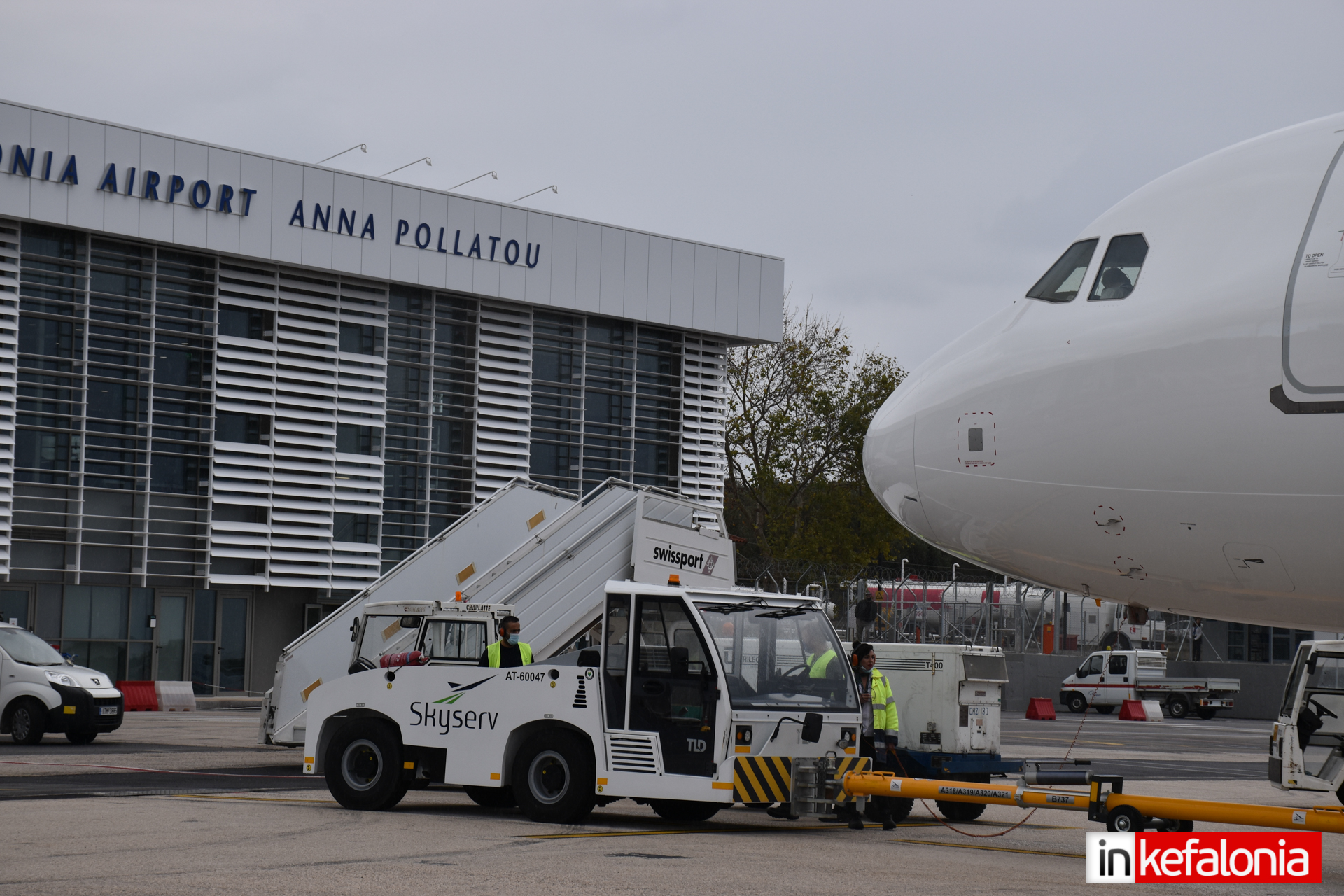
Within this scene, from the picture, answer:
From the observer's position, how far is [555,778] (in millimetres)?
12172

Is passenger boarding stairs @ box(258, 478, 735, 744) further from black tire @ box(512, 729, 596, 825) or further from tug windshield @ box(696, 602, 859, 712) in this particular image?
tug windshield @ box(696, 602, 859, 712)

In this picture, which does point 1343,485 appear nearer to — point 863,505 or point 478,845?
point 478,845

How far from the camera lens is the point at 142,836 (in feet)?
34.8

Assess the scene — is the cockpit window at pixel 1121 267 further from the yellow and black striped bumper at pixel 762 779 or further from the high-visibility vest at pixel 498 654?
the high-visibility vest at pixel 498 654

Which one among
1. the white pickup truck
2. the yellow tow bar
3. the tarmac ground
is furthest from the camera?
the white pickup truck

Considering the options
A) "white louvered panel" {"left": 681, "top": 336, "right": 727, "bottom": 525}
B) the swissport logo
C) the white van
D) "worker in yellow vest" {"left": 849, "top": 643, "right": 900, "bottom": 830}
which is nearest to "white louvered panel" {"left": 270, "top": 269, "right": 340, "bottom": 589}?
"white louvered panel" {"left": 681, "top": 336, "right": 727, "bottom": 525}

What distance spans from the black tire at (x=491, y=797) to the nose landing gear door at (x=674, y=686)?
2421 millimetres

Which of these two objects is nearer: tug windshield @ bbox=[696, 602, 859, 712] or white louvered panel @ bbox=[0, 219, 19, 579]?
tug windshield @ bbox=[696, 602, 859, 712]

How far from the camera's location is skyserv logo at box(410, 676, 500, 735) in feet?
41.0

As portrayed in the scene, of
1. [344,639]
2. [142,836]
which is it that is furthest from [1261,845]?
[344,639]

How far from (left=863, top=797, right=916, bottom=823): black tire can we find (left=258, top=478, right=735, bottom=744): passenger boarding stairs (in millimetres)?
4537

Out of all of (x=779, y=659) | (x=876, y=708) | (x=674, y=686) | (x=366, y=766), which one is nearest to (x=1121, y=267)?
(x=779, y=659)

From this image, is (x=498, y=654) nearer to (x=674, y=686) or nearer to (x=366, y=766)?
(x=366, y=766)

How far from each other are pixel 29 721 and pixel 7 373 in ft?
35.1
